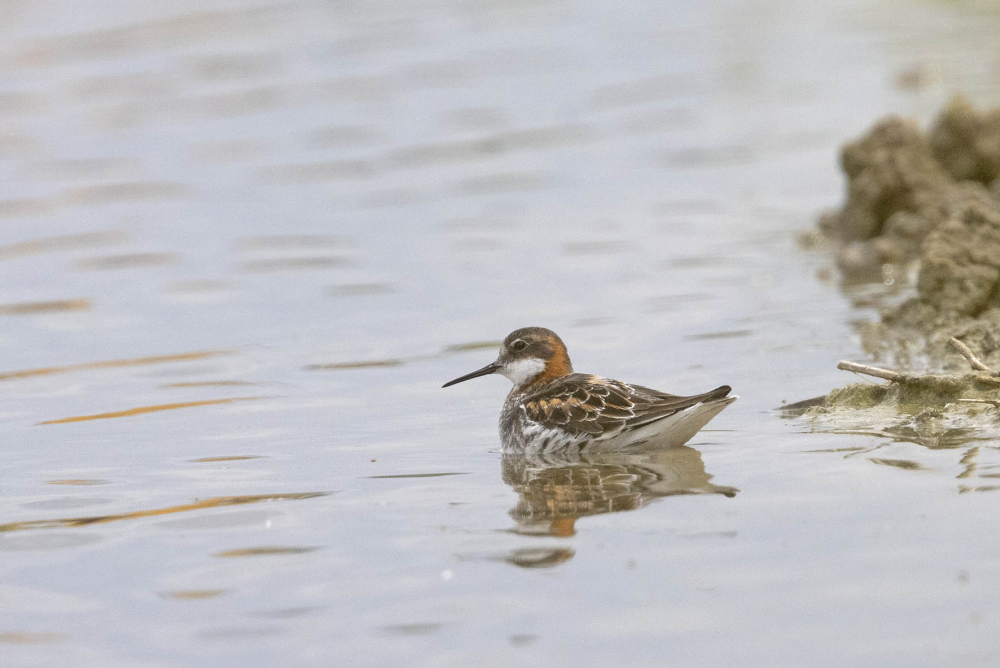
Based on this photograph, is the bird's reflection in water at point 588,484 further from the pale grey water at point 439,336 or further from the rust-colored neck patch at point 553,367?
the rust-colored neck patch at point 553,367

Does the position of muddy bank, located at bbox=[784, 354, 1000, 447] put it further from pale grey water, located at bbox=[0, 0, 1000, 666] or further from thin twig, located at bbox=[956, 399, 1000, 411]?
pale grey water, located at bbox=[0, 0, 1000, 666]

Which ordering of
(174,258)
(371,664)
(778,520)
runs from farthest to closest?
(174,258) → (778,520) → (371,664)

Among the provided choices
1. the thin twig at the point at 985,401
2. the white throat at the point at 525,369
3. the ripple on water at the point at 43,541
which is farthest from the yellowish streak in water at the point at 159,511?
the thin twig at the point at 985,401

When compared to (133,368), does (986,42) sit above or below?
above

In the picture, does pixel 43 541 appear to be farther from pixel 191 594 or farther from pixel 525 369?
pixel 525 369

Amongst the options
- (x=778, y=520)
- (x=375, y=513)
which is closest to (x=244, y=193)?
(x=375, y=513)

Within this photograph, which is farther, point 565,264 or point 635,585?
point 565,264

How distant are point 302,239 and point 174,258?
1.78m

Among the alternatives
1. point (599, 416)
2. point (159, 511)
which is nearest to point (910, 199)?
point (599, 416)

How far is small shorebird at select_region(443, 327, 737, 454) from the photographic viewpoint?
31.2 ft

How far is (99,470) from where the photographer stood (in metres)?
10.1

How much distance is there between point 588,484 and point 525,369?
205 cm

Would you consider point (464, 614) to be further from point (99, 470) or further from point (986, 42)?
point (986, 42)

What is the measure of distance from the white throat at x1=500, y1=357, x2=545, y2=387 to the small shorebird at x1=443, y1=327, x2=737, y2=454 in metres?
0.49
